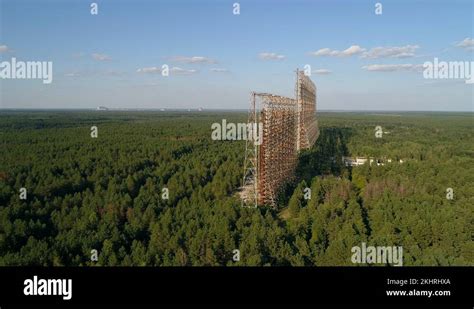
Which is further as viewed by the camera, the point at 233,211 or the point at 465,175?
the point at 465,175

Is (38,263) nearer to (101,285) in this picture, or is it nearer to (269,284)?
(101,285)

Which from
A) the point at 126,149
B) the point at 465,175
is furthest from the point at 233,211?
the point at 126,149

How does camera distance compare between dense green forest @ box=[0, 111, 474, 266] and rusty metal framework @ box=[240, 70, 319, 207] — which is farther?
rusty metal framework @ box=[240, 70, 319, 207]

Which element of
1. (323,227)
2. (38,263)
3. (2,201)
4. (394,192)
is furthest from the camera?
(394,192)

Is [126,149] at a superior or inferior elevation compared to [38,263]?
superior

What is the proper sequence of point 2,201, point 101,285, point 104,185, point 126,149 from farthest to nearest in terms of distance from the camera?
point 126,149
point 104,185
point 2,201
point 101,285

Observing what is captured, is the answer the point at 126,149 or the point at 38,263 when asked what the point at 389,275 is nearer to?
the point at 38,263

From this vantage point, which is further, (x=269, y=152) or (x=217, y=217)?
(x=269, y=152)

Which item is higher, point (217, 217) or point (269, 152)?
point (269, 152)

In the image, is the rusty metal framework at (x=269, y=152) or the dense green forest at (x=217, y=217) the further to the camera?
the rusty metal framework at (x=269, y=152)
